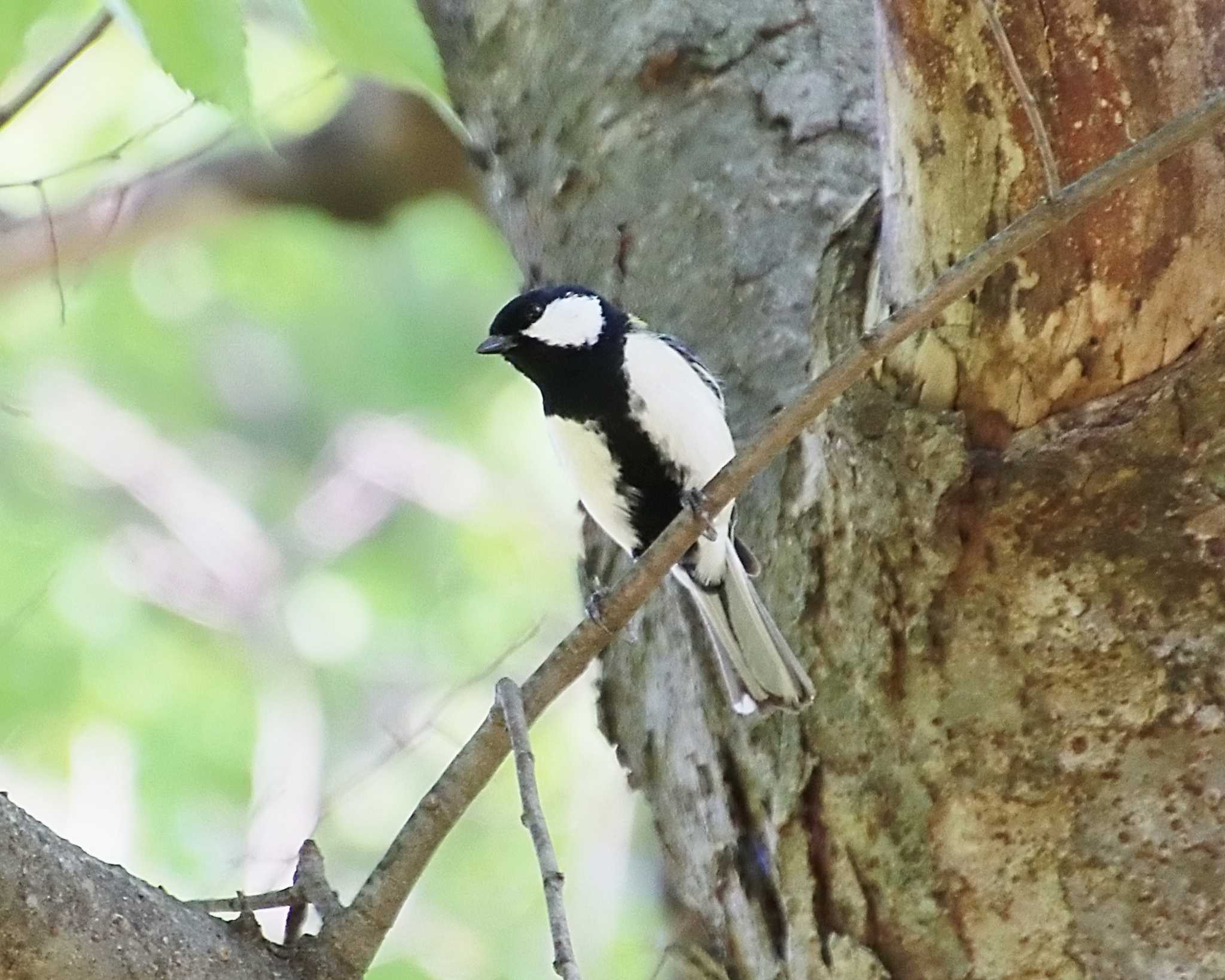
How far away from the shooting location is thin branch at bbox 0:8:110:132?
104cm

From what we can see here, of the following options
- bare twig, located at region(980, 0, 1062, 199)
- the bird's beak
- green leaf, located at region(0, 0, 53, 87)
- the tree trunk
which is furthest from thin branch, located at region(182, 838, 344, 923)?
the bird's beak

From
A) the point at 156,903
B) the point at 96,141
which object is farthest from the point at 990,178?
the point at 96,141

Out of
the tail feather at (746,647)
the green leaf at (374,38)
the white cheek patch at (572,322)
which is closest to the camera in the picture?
the green leaf at (374,38)

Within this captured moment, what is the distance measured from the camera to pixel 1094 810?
106cm

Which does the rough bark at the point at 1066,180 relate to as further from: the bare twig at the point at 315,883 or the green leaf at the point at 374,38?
the bare twig at the point at 315,883

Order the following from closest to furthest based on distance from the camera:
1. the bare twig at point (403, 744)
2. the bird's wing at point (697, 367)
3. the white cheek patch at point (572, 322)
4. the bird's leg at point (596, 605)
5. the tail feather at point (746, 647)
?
the bird's leg at point (596, 605) < the tail feather at point (746, 647) < the bare twig at point (403, 744) < the bird's wing at point (697, 367) < the white cheek patch at point (572, 322)

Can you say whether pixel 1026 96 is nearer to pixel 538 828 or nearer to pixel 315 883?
pixel 538 828

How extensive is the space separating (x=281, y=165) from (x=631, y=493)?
2.57 feet

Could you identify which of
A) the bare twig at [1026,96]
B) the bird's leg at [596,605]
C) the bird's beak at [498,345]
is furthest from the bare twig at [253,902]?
the bird's beak at [498,345]

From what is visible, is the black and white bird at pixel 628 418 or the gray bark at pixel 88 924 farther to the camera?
the black and white bird at pixel 628 418

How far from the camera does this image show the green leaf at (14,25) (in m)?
0.88

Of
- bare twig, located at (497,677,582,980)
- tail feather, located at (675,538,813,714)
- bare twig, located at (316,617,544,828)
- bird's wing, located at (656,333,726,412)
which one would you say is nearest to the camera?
bare twig, located at (497,677,582,980)

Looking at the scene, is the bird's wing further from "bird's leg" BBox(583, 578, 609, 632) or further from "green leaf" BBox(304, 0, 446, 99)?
"green leaf" BBox(304, 0, 446, 99)

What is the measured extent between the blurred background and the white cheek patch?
1.04 feet
